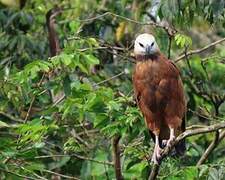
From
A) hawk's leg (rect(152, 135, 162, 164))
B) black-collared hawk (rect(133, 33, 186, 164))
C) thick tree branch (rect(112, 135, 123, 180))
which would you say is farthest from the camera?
black-collared hawk (rect(133, 33, 186, 164))

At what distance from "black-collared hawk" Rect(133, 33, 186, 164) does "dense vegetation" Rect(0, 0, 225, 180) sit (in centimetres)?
11

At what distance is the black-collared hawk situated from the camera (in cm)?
492

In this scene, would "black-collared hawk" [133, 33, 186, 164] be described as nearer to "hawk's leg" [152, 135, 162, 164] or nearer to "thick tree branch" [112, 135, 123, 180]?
"hawk's leg" [152, 135, 162, 164]

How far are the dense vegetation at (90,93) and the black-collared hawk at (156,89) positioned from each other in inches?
4.3

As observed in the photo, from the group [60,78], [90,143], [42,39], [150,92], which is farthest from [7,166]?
[42,39]

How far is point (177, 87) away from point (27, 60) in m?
2.28

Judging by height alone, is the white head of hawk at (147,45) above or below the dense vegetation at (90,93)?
above

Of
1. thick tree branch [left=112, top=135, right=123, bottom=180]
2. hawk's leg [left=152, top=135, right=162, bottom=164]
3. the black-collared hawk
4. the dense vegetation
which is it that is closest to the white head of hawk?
the black-collared hawk

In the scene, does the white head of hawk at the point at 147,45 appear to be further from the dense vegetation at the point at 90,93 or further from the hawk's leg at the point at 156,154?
the hawk's leg at the point at 156,154

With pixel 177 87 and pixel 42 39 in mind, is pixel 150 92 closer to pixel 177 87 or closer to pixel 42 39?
pixel 177 87

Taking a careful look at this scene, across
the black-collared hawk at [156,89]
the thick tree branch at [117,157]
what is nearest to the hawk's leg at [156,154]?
the black-collared hawk at [156,89]

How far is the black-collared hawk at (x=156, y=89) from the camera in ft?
16.1

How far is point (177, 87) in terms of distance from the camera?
4.96 metres

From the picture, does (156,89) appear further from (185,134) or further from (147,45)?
(185,134)
